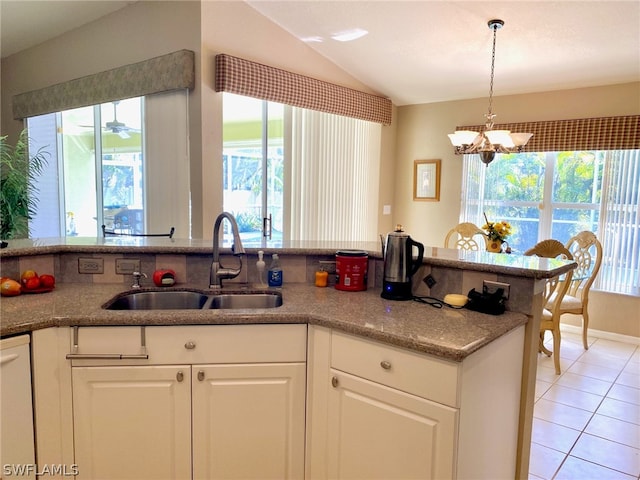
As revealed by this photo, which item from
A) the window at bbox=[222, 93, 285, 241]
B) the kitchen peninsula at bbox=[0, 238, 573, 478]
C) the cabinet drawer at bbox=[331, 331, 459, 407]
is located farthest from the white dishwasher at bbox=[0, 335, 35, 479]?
the window at bbox=[222, 93, 285, 241]

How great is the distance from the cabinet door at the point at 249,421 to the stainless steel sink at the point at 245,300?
404mm

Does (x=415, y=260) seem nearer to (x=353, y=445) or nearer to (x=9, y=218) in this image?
(x=353, y=445)

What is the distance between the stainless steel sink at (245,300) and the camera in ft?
6.57

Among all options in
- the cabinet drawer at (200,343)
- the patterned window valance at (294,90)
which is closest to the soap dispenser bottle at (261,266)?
the cabinet drawer at (200,343)

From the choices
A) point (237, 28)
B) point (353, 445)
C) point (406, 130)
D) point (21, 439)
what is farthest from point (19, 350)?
point (406, 130)

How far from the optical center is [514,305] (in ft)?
5.69

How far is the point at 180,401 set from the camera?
5.31 feet

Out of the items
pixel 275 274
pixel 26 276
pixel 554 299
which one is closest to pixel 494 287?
pixel 275 274

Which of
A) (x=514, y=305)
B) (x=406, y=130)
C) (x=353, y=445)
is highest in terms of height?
(x=406, y=130)

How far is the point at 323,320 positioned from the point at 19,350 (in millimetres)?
1040

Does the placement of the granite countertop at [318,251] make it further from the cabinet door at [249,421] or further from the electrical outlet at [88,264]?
the cabinet door at [249,421]

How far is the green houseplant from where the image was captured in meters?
4.14

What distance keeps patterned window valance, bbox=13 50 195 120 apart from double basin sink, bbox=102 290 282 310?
6.25 feet

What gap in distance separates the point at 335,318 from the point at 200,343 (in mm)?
504
